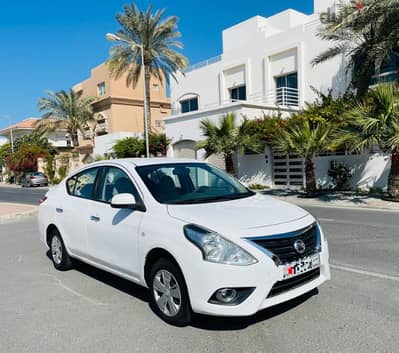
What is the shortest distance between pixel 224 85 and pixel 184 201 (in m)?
27.0

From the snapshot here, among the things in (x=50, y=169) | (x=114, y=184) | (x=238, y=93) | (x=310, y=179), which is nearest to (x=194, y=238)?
(x=114, y=184)

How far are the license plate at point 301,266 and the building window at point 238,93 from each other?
25.9m

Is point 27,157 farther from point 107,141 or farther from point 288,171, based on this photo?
point 288,171

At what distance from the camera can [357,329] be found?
356 centimetres

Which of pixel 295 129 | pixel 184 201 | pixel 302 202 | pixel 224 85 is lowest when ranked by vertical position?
pixel 302 202

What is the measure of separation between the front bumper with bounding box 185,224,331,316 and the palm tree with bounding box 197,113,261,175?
51.9 feet

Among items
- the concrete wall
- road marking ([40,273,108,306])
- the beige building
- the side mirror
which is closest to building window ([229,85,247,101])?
the concrete wall

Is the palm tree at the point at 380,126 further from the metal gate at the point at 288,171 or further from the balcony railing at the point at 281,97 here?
the balcony railing at the point at 281,97

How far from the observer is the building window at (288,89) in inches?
981

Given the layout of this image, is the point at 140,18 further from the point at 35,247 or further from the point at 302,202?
the point at 35,247

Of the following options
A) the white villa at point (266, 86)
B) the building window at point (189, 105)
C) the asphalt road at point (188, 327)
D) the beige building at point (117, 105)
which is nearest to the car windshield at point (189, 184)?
the asphalt road at point (188, 327)

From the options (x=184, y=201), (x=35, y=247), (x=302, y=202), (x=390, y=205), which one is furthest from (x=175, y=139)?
(x=184, y=201)

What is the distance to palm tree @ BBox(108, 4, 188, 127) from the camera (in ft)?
92.5

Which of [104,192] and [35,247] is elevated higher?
[104,192]
